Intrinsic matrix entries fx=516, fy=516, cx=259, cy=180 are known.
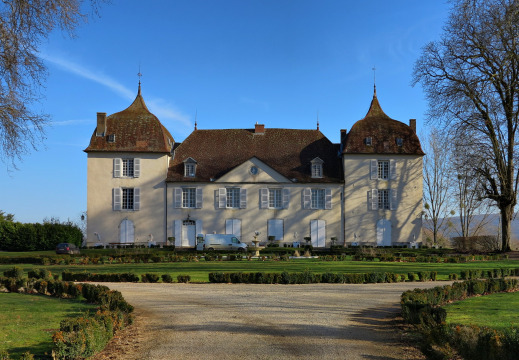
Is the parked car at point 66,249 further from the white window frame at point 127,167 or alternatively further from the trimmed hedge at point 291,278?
the trimmed hedge at point 291,278

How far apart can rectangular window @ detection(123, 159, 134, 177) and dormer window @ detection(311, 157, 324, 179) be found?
12786 mm

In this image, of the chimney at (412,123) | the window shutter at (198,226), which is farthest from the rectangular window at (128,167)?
the chimney at (412,123)

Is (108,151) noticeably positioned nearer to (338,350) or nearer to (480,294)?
(480,294)

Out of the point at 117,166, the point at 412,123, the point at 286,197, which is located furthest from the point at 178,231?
the point at 412,123

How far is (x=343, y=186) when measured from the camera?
36719 millimetres

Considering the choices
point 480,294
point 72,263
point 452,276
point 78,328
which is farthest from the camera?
point 72,263

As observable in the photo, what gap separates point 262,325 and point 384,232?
28913 mm

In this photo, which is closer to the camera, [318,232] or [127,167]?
[127,167]

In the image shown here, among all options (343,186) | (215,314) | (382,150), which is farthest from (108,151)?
(215,314)

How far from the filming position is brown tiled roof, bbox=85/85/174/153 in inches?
1409

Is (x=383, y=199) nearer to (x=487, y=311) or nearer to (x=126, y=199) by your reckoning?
(x=126, y=199)

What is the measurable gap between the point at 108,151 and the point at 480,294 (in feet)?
92.2

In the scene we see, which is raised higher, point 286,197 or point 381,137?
point 381,137

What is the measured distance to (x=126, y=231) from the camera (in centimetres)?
3575
